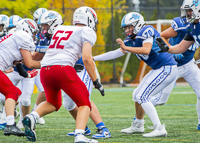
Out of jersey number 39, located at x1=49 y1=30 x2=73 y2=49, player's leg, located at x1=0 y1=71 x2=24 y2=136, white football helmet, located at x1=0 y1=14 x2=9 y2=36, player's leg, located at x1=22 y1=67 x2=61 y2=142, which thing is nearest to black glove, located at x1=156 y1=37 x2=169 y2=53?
jersey number 39, located at x1=49 y1=30 x2=73 y2=49

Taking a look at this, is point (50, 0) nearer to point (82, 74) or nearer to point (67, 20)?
point (67, 20)

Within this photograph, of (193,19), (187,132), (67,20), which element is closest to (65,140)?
(187,132)

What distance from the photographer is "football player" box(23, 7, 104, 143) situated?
13.0 feet

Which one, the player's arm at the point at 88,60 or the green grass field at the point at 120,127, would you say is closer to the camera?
the player's arm at the point at 88,60

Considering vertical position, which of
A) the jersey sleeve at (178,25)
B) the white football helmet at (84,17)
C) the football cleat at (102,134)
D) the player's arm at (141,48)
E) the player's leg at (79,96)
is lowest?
the football cleat at (102,134)

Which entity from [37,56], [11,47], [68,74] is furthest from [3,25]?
[68,74]

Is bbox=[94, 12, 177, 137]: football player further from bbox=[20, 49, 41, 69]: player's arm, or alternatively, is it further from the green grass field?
bbox=[20, 49, 41, 69]: player's arm

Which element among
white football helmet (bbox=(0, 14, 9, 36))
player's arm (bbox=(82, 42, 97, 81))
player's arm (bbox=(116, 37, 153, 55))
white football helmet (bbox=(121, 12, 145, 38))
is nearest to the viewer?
player's arm (bbox=(82, 42, 97, 81))

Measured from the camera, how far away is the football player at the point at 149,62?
4.79m

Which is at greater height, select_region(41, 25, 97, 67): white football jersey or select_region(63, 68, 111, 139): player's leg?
select_region(41, 25, 97, 67): white football jersey

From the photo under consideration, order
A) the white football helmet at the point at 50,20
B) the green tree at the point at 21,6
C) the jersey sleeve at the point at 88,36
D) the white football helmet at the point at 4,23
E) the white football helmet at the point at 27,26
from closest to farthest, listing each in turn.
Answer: the jersey sleeve at the point at 88,36 < the white football helmet at the point at 50,20 < the white football helmet at the point at 27,26 < the white football helmet at the point at 4,23 < the green tree at the point at 21,6

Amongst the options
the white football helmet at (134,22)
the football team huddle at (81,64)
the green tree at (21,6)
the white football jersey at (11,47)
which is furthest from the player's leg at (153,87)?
the green tree at (21,6)

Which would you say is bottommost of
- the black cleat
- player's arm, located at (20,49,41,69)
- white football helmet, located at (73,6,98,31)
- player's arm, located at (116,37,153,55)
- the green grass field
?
the green grass field

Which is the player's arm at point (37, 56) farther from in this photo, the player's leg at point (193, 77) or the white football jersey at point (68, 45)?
the player's leg at point (193, 77)
